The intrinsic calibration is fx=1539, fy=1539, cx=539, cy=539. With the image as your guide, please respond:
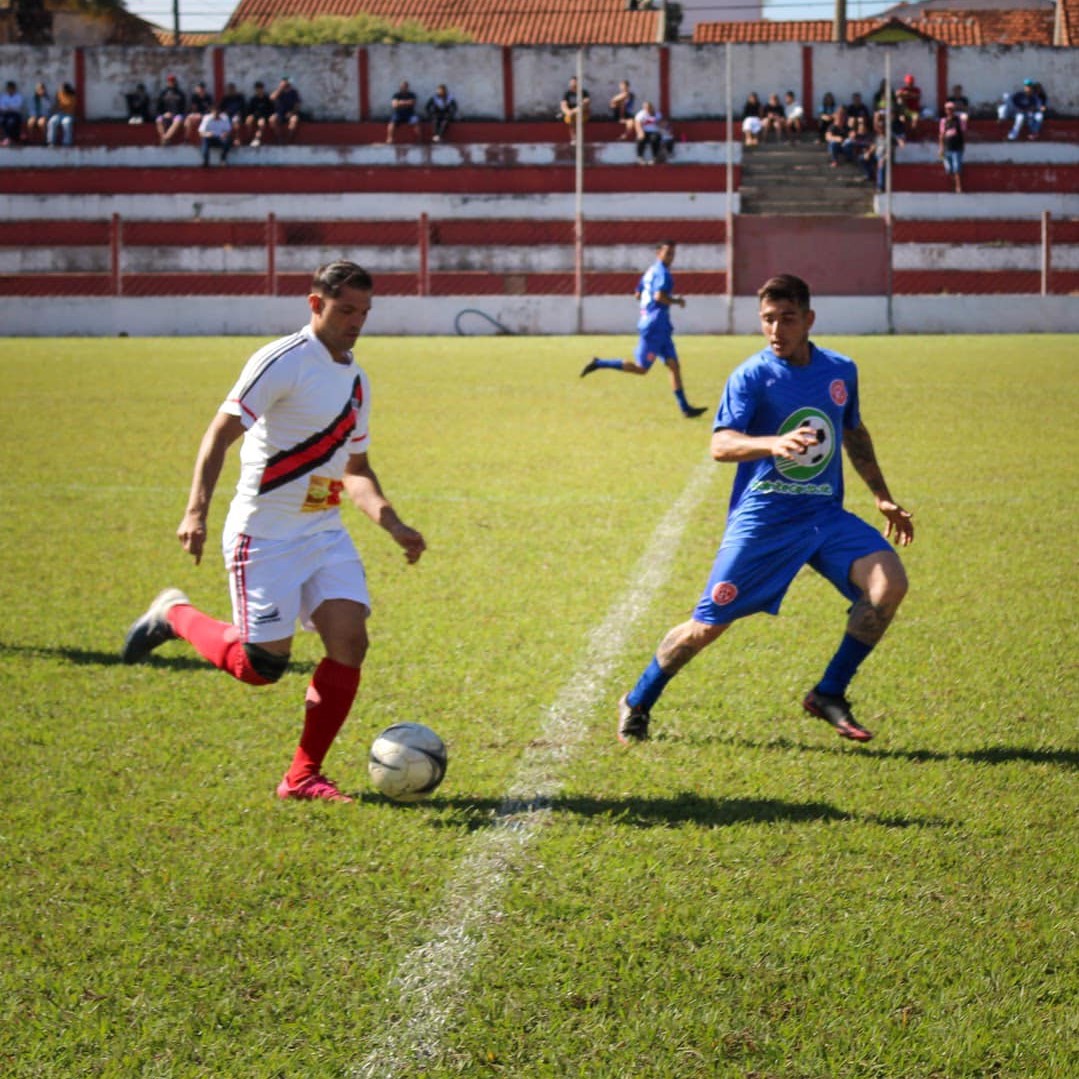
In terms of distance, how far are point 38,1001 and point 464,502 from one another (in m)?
7.60

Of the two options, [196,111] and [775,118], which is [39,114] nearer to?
[196,111]

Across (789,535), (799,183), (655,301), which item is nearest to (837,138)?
(799,183)

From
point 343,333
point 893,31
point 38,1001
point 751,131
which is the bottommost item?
point 38,1001

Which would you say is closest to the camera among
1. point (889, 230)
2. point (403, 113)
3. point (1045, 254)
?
point (1045, 254)

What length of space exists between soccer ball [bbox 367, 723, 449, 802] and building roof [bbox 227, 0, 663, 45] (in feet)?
200

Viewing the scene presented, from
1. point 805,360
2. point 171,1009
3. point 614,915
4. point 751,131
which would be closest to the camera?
point 171,1009

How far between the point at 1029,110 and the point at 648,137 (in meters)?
10.2

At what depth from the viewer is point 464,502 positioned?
35.6 ft

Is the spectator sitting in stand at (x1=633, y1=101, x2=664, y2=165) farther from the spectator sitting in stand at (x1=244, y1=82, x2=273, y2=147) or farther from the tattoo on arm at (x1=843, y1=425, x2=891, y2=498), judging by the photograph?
the tattoo on arm at (x1=843, y1=425, x2=891, y2=498)

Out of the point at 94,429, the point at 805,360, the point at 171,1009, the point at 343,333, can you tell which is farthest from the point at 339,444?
the point at 94,429

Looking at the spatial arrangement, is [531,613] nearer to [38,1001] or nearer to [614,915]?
[614,915]

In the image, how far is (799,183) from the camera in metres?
38.1

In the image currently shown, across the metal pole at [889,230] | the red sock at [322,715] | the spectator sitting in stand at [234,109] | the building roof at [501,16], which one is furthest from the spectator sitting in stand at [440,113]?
the red sock at [322,715]

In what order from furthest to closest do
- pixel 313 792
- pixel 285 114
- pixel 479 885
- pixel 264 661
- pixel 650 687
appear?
1. pixel 285 114
2. pixel 650 687
3. pixel 264 661
4. pixel 313 792
5. pixel 479 885
